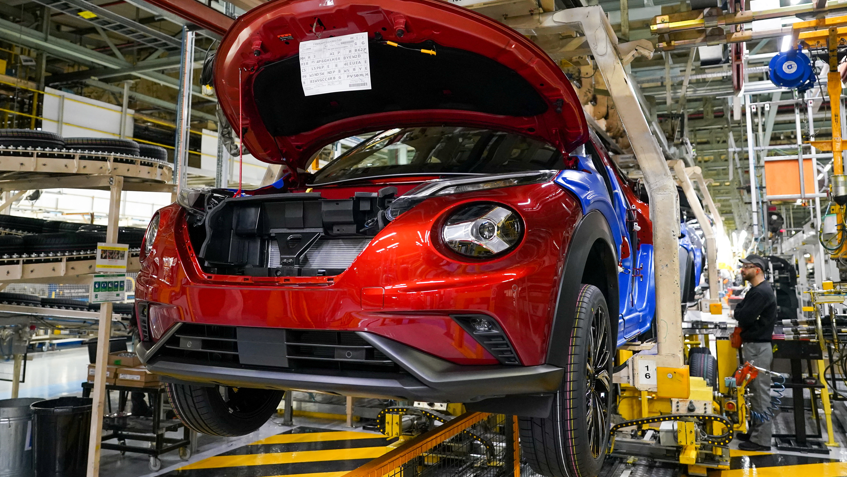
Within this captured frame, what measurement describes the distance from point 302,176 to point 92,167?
2192 millimetres

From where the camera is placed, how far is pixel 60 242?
4.29 m

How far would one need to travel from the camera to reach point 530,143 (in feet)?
8.09

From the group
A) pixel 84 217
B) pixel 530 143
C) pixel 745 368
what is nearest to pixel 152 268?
pixel 530 143

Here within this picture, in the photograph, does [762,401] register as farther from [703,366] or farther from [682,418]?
[682,418]

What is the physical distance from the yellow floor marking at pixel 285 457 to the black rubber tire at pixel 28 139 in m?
2.71

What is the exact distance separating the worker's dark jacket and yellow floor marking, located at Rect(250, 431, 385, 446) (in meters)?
3.66

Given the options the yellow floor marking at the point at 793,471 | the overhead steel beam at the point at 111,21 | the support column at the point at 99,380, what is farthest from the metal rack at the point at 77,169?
the yellow floor marking at the point at 793,471

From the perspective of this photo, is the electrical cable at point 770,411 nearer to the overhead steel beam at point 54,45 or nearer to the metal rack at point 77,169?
the metal rack at point 77,169

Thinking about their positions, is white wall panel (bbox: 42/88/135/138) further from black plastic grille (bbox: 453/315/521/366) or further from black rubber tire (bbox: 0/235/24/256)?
black plastic grille (bbox: 453/315/521/366)

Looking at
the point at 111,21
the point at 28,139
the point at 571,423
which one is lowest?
the point at 571,423

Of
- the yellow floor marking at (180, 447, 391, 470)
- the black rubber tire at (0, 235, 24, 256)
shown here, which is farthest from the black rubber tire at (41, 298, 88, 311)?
the yellow floor marking at (180, 447, 391, 470)

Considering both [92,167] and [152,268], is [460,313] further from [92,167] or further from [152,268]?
[92,167]

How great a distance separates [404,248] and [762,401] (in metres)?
5.19

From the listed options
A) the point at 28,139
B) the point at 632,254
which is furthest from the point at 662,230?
the point at 28,139
